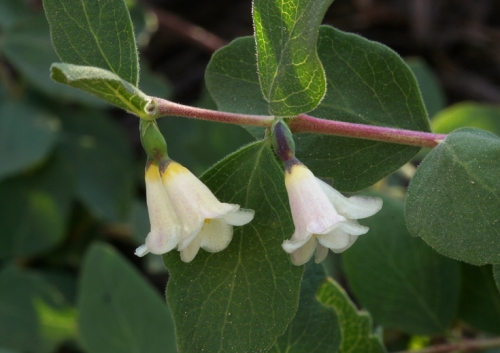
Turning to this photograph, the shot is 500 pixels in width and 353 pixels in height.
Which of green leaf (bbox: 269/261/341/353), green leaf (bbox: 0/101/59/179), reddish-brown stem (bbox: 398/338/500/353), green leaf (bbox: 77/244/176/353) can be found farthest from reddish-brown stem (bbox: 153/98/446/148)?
green leaf (bbox: 0/101/59/179)

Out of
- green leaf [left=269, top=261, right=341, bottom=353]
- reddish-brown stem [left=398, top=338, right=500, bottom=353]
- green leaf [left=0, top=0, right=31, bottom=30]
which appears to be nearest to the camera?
green leaf [left=269, top=261, right=341, bottom=353]

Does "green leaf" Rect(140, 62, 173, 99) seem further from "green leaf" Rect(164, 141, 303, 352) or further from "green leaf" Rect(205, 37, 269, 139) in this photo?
"green leaf" Rect(164, 141, 303, 352)

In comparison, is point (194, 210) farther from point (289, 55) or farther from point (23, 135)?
point (23, 135)

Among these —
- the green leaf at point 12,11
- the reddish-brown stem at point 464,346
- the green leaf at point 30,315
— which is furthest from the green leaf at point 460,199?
the green leaf at point 12,11

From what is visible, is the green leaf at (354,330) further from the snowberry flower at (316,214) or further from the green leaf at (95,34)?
the green leaf at (95,34)

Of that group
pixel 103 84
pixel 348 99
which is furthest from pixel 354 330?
pixel 103 84

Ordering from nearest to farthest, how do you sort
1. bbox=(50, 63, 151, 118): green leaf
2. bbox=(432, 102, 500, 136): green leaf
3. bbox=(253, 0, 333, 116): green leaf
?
bbox=(50, 63, 151, 118): green leaf → bbox=(253, 0, 333, 116): green leaf → bbox=(432, 102, 500, 136): green leaf
